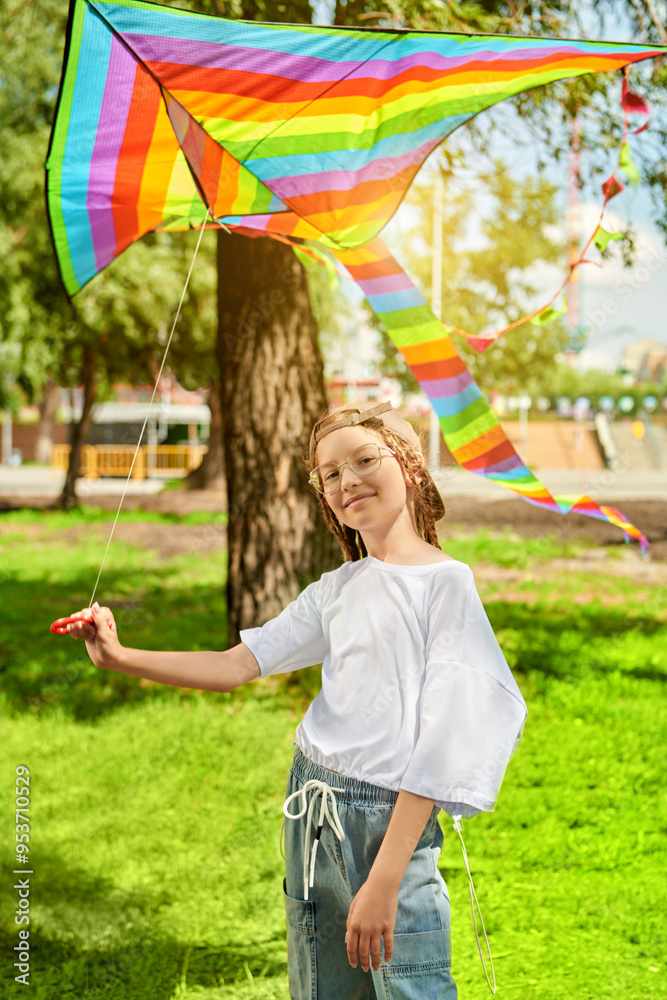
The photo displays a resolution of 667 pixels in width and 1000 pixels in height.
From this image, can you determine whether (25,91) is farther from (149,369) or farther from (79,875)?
(79,875)

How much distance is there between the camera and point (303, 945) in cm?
173

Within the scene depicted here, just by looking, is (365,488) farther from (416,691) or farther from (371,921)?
(371,921)

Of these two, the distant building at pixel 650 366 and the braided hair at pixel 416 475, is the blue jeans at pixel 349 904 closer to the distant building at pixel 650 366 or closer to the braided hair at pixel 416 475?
the braided hair at pixel 416 475

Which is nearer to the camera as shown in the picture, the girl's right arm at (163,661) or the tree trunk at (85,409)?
the girl's right arm at (163,661)

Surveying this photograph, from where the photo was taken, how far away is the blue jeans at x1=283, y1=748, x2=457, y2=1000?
5.19 ft

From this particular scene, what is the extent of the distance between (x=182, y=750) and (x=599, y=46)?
403cm

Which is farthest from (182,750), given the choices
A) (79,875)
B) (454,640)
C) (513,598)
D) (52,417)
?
(52,417)

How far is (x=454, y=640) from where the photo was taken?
62.2 inches

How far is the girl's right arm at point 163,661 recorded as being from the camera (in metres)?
1.74

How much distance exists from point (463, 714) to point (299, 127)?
1607mm

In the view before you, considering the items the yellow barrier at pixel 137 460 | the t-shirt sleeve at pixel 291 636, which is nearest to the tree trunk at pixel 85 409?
the yellow barrier at pixel 137 460

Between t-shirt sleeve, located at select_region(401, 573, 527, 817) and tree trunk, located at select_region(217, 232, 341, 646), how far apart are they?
4096 millimetres

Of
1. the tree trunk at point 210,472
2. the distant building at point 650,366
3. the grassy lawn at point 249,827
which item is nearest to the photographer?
the grassy lawn at point 249,827

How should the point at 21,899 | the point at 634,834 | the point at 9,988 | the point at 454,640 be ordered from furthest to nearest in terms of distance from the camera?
the point at 634,834 < the point at 21,899 < the point at 9,988 < the point at 454,640
